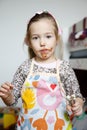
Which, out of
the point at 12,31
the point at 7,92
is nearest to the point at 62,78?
the point at 7,92

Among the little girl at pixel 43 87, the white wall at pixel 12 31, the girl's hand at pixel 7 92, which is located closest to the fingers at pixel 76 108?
the little girl at pixel 43 87

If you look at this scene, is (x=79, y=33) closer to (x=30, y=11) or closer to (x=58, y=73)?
(x=30, y=11)

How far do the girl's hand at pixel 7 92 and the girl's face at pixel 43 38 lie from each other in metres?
0.18

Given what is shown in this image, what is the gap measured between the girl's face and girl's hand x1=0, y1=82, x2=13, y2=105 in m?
0.18

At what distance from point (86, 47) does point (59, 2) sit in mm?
671

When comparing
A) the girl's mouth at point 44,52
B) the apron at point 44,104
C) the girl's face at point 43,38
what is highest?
the girl's face at point 43,38

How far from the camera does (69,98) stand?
79 cm

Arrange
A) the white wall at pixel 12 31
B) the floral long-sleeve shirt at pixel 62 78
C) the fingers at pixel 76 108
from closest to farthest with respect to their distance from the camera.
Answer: the fingers at pixel 76 108, the floral long-sleeve shirt at pixel 62 78, the white wall at pixel 12 31

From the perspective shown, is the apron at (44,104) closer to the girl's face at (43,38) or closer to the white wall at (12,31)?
the girl's face at (43,38)

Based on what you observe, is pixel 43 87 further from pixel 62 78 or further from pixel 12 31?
pixel 12 31

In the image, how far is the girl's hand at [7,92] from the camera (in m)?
0.81

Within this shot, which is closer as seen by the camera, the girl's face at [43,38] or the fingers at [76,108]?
the fingers at [76,108]

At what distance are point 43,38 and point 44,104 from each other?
246 mm

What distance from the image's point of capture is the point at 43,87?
0.87 m
